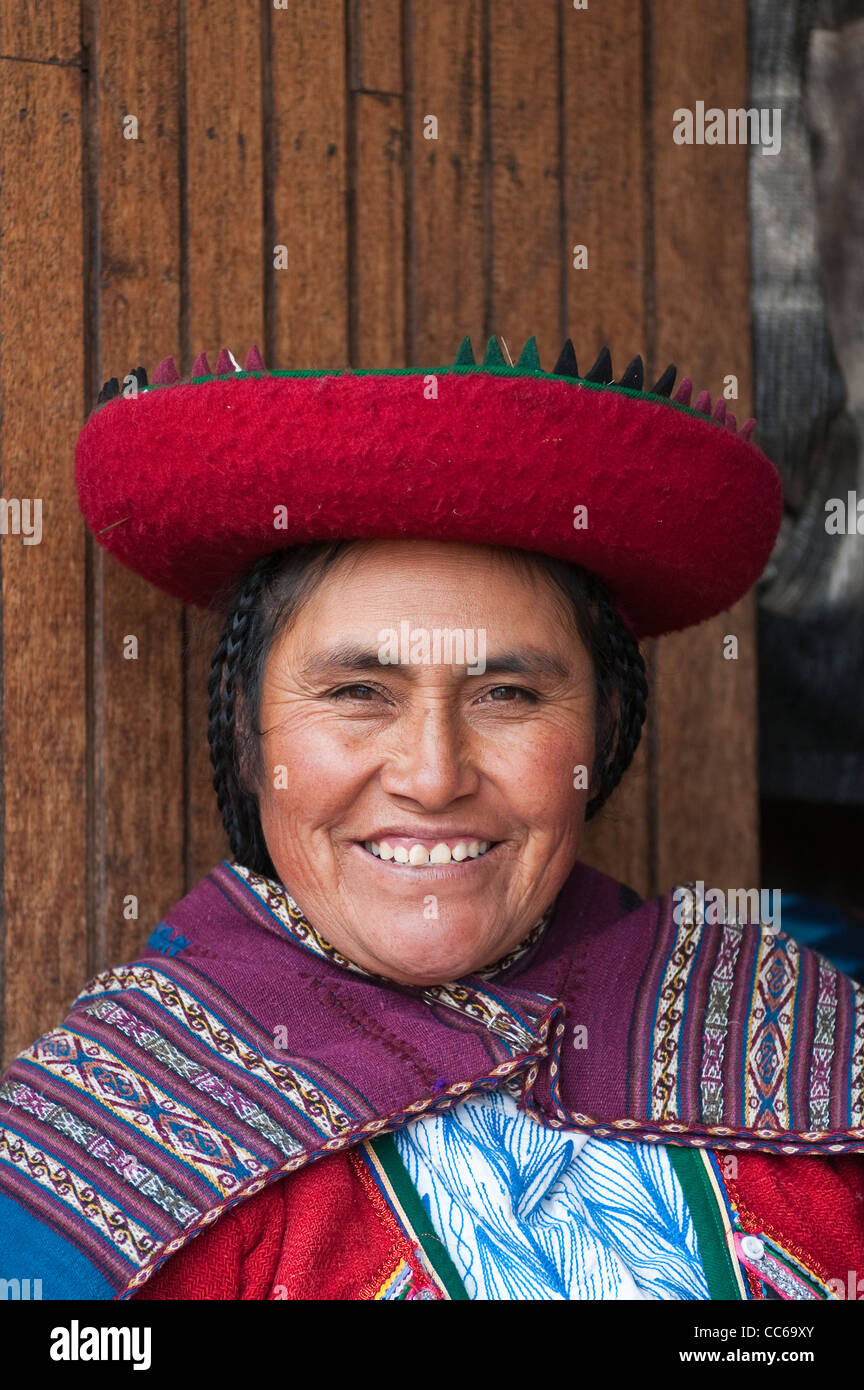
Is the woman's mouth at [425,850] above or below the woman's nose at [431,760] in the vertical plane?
below

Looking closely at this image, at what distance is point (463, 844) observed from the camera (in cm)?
149

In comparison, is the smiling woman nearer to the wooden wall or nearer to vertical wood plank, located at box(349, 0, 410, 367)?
the wooden wall

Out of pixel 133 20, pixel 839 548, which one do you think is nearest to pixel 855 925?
pixel 839 548

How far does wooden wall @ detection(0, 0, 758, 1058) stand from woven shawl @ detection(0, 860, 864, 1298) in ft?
0.96

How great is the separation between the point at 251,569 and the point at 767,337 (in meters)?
1.20

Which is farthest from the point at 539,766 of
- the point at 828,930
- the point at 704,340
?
the point at 828,930

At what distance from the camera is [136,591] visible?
1892 mm

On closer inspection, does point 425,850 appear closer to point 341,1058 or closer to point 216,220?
point 341,1058

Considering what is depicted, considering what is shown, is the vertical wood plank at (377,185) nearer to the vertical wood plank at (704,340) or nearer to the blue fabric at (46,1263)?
the vertical wood plank at (704,340)

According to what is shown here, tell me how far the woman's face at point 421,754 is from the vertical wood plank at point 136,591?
16.0 inches

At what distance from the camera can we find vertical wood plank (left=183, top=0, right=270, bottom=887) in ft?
6.31

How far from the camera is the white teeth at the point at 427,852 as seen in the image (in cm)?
148

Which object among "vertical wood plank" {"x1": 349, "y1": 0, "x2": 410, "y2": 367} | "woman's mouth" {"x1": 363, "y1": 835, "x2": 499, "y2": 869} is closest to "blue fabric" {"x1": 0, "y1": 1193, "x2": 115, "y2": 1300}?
"woman's mouth" {"x1": 363, "y1": 835, "x2": 499, "y2": 869}

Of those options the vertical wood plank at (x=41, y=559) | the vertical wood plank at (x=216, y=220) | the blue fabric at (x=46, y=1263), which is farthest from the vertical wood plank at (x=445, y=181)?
the blue fabric at (x=46, y=1263)
